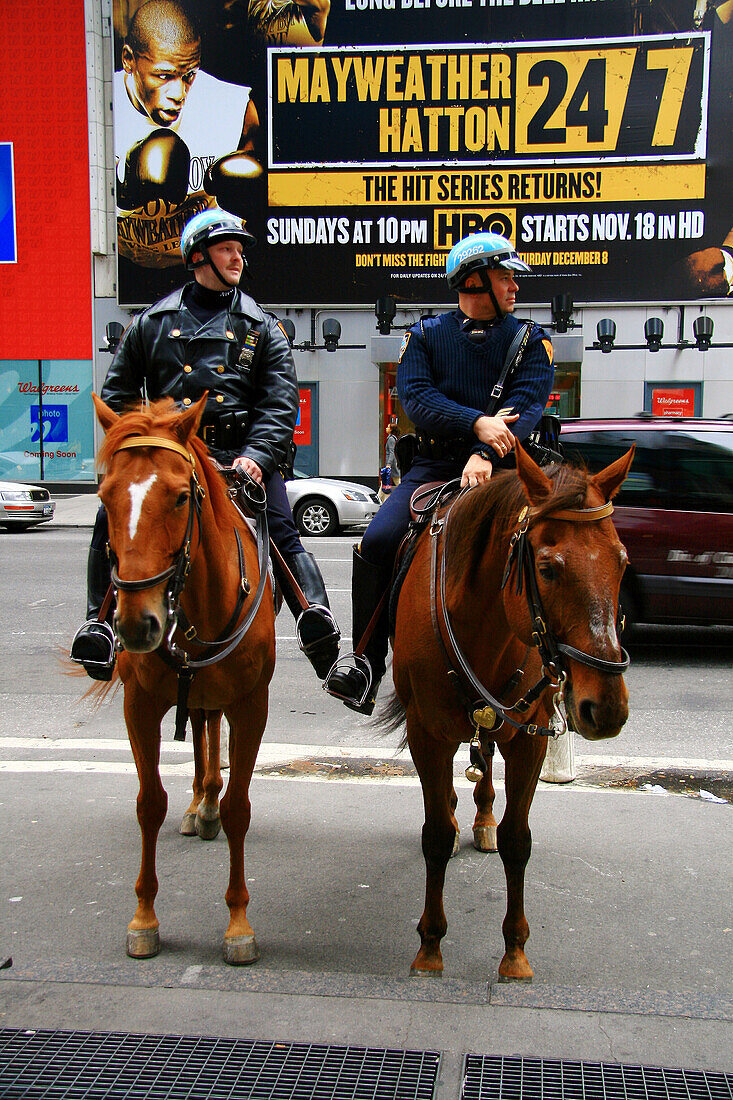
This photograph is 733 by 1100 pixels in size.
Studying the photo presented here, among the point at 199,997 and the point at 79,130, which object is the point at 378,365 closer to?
the point at 79,130

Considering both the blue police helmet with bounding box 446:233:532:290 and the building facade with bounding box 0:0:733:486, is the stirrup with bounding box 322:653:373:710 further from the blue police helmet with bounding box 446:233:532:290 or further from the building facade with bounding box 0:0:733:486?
the building facade with bounding box 0:0:733:486

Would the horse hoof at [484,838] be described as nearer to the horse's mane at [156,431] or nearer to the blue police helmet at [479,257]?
the horse's mane at [156,431]

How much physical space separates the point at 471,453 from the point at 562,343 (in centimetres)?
2017

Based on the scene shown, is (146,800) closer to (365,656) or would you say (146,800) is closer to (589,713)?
(365,656)

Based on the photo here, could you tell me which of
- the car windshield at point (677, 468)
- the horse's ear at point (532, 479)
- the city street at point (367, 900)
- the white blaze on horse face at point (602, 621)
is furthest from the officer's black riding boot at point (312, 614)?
the car windshield at point (677, 468)

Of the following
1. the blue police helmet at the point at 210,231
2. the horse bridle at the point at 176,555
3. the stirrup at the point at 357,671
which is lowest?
the stirrup at the point at 357,671

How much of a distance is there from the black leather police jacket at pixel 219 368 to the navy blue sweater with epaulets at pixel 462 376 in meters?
0.60

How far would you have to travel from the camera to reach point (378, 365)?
954 inches

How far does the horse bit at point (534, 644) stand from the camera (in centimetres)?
268

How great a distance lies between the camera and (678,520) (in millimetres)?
8680

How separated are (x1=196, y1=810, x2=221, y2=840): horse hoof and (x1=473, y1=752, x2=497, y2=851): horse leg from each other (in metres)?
1.34

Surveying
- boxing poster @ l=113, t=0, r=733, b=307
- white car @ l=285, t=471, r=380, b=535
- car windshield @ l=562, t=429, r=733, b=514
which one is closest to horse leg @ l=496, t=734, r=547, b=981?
car windshield @ l=562, t=429, r=733, b=514

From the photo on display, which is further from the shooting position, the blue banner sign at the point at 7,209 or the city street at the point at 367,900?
the blue banner sign at the point at 7,209

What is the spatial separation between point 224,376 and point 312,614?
1.17 m
